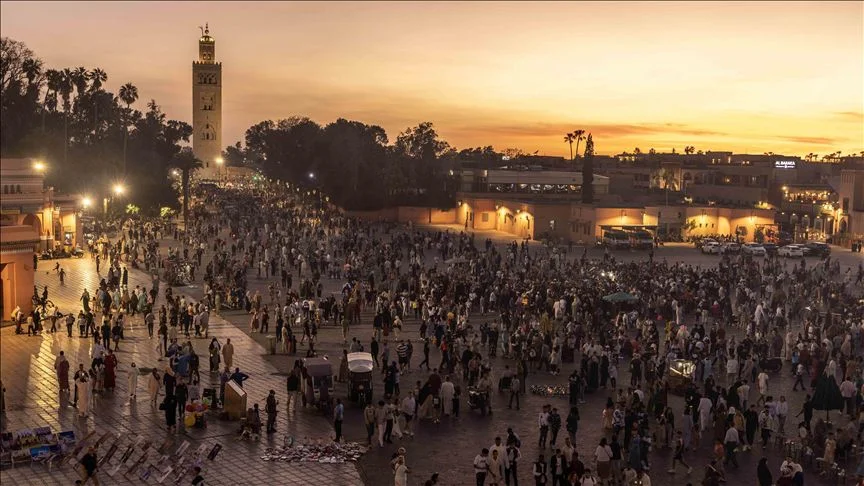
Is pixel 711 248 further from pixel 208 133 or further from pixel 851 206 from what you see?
pixel 208 133

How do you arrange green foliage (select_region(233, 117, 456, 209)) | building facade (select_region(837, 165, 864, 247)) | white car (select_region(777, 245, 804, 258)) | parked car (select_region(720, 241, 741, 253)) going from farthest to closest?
1. green foliage (select_region(233, 117, 456, 209))
2. building facade (select_region(837, 165, 864, 247))
3. parked car (select_region(720, 241, 741, 253))
4. white car (select_region(777, 245, 804, 258))

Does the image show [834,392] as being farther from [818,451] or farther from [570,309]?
[570,309]

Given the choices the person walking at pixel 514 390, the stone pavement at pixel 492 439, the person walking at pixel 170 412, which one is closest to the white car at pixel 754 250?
the stone pavement at pixel 492 439

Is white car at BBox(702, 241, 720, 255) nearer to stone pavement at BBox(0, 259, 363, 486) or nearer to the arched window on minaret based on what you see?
stone pavement at BBox(0, 259, 363, 486)

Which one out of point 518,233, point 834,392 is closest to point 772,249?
point 518,233

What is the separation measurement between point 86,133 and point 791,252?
58296mm

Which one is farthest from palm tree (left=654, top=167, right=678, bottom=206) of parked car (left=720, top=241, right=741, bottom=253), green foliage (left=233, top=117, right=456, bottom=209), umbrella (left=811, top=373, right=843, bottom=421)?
umbrella (left=811, top=373, right=843, bottom=421)

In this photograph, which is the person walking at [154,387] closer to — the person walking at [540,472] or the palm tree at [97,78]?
the person walking at [540,472]

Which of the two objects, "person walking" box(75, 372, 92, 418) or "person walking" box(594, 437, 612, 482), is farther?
"person walking" box(75, 372, 92, 418)

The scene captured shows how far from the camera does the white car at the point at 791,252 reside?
53.9m

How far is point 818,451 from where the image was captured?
16.3 m

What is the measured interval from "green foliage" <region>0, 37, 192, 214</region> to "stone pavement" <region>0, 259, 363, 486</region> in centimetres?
3283

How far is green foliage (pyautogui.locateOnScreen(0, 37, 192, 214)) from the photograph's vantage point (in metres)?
59.0

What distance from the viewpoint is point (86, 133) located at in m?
75.8
